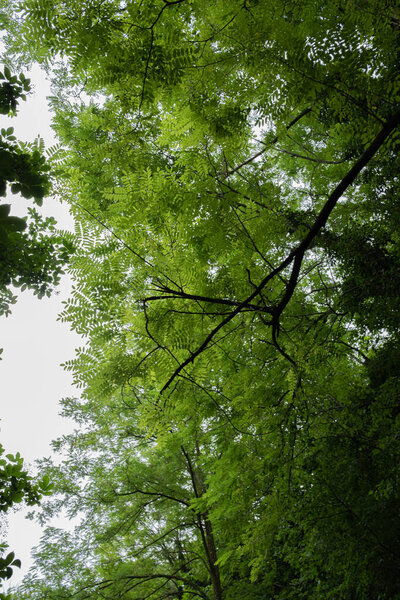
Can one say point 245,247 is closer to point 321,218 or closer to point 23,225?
point 321,218

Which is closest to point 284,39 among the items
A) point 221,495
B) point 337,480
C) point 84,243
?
point 84,243

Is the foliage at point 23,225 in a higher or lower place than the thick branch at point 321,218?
higher

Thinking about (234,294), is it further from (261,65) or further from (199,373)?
(261,65)

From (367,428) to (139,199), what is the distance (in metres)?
2.84

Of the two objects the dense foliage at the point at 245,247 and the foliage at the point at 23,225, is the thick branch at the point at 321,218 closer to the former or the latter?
the dense foliage at the point at 245,247

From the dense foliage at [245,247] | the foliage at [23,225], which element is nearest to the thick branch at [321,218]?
the dense foliage at [245,247]

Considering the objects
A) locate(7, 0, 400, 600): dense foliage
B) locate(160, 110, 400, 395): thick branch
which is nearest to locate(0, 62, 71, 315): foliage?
locate(7, 0, 400, 600): dense foliage

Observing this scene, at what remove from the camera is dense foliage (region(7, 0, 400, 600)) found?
1.87 m

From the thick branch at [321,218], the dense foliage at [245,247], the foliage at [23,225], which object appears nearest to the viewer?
the foliage at [23,225]

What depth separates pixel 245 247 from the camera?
8.43ft

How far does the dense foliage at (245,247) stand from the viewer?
1870 millimetres

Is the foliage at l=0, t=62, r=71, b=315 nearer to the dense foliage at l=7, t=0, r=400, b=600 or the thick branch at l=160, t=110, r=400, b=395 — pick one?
the dense foliage at l=7, t=0, r=400, b=600

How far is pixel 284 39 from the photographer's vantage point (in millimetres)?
1765

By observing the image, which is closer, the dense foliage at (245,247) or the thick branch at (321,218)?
the thick branch at (321,218)
